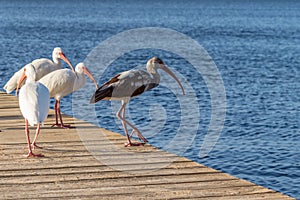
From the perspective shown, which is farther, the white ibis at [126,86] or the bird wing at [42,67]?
the bird wing at [42,67]

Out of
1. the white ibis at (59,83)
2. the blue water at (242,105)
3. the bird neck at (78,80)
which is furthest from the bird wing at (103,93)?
the blue water at (242,105)

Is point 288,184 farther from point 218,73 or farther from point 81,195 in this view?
point 218,73

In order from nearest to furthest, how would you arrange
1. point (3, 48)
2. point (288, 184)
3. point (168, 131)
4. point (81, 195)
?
point (81, 195) < point (288, 184) < point (168, 131) < point (3, 48)

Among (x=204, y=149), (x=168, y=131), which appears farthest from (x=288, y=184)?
(x=168, y=131)

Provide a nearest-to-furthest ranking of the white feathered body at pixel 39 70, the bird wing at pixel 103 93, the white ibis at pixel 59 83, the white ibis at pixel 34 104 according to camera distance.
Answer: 1. the white ibis at pixel 34 104
2. the bird wing at pixel 103 93
3. the white ibis at pixel 59 83
4. the white feathered body at pixel 39 70

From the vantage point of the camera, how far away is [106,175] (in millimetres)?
8609

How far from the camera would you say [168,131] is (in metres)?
18.7

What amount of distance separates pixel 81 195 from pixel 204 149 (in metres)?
9.51

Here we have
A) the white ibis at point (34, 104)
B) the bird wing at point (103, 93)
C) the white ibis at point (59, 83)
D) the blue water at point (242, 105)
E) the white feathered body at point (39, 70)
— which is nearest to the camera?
the white ibis at point (34, 104)

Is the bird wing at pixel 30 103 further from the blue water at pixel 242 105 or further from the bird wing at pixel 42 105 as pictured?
the blue water at pixel 242 105

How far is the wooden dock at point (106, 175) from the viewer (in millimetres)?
7875

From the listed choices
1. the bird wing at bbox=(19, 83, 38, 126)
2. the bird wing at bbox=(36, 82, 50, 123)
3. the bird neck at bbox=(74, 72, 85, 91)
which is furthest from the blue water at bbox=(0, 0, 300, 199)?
the bird wing at bbox=(19, 83, 38, 126)

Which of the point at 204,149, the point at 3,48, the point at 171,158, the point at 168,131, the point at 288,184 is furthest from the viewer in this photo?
the point at 3,48

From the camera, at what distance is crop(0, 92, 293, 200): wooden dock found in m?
7.88
